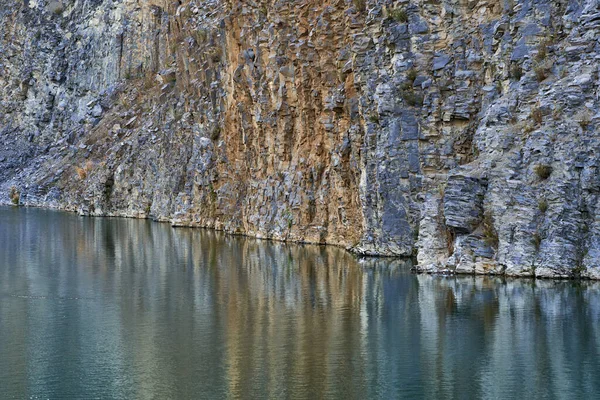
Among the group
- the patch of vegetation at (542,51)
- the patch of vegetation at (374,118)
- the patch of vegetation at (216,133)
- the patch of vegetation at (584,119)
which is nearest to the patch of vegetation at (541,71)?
the patch of vegetation at (542,51)

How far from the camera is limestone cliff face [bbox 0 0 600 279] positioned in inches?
1711

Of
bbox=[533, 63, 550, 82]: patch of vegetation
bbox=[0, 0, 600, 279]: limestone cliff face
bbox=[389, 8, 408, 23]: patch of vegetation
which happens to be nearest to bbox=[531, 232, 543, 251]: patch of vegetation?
bbox=[0, 0, 600, 279]: limestone cliff face

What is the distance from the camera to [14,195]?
450 ft

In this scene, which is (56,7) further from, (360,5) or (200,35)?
(360,5)

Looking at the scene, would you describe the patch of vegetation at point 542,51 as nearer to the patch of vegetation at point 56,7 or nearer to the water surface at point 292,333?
the water surface at point 292,333

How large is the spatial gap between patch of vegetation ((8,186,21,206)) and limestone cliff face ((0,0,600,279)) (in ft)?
22.9

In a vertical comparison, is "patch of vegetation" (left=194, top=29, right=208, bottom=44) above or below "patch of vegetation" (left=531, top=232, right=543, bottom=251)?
above

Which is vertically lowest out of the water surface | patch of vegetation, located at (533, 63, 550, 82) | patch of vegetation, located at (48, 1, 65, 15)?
the water surface

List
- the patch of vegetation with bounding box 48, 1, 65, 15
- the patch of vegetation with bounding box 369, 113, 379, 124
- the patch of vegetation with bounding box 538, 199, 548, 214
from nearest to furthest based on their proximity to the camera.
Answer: the patch of vegetation with bounding box 538, 199, 548, 214 → the patch of vegetation with bounding box 369, 113, 379, 124 → the patch of vegetation with bounding box 48, 1, 65, 15

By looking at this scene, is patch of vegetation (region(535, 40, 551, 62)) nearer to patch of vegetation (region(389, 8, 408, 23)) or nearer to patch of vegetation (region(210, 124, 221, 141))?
patch of vegetation (region(389, 8, 408, 23))

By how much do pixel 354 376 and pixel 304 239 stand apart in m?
41.5

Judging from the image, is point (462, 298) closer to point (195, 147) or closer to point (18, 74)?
point (195, 147)

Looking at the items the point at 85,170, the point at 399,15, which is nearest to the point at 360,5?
the point at 399,15

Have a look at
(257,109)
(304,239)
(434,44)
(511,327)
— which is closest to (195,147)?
(257,109)
